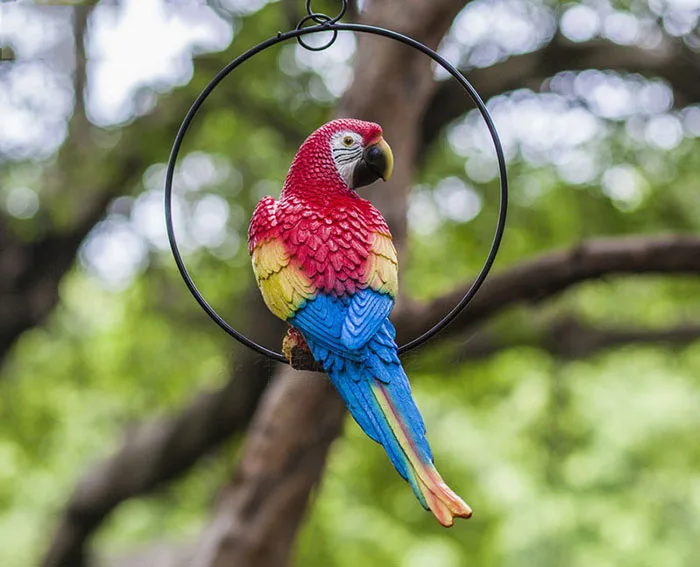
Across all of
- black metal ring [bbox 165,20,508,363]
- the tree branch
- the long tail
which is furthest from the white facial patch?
the tree branch

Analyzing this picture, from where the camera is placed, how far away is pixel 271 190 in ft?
11.9

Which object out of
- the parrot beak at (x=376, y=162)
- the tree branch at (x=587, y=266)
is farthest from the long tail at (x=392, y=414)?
the tree branch at (x=587, y=266)

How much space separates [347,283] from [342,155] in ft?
0.59

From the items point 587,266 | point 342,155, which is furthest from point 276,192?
point 342,155

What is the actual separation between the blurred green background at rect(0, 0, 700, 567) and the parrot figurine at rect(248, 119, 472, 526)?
6.12 feet

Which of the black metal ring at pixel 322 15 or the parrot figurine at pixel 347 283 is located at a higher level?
the black metal ring at pixel 322 15

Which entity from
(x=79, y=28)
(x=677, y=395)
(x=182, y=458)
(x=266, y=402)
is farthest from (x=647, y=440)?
(x=79, y=28)

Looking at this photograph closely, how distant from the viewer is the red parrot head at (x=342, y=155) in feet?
3.69

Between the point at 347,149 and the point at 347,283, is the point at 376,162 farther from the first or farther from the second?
the point at 347,283

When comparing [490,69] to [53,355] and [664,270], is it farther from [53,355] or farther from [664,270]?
[53,355]

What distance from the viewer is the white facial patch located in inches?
44.3

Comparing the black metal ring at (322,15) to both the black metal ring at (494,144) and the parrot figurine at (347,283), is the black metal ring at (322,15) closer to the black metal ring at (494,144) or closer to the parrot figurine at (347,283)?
the black metal ring at (494,144)

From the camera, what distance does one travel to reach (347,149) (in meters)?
1.13

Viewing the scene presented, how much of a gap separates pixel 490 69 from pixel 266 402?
1549 mm
